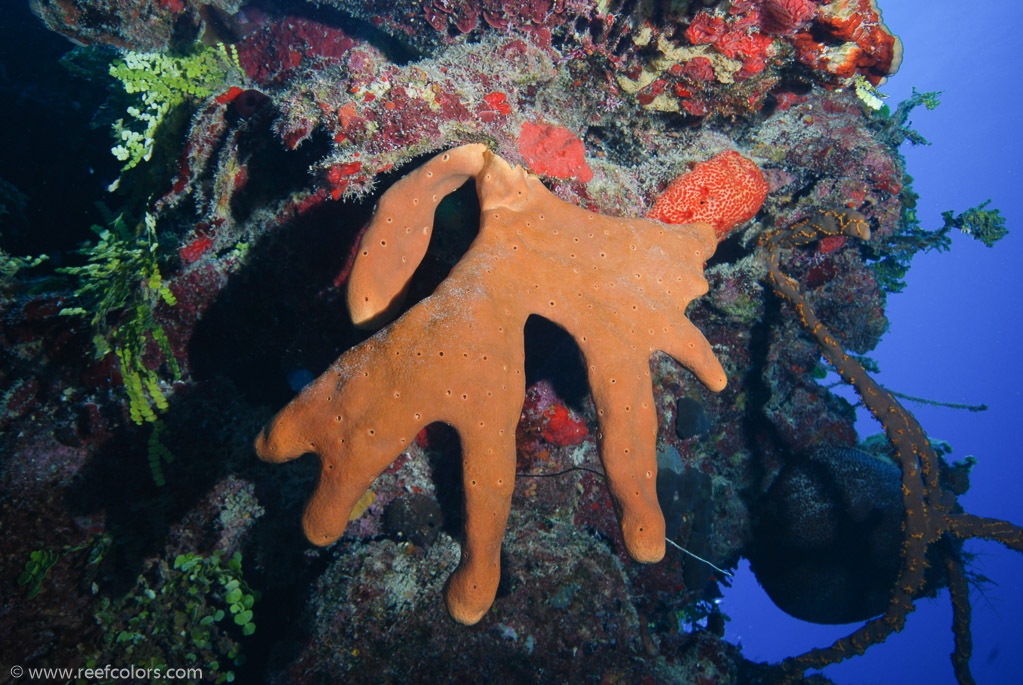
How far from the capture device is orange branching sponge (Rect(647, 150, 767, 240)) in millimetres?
3441

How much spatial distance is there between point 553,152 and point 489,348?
178cm

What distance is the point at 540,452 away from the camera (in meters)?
3.93

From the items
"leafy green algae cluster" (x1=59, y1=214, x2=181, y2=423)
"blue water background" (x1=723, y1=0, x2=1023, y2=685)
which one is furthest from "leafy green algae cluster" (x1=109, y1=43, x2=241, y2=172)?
"blue water background" (x1=723, y1=0, x2=1023, y2=685)

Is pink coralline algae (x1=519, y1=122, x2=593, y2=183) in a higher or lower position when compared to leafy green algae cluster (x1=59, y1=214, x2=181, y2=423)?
higher

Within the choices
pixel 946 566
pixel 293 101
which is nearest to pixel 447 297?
pixel 293 101

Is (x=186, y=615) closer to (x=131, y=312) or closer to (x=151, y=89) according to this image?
(x=131, y=312)

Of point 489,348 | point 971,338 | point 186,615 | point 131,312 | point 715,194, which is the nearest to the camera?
point 489,348

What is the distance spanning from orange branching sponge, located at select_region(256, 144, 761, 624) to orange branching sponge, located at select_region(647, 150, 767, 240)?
1.93 feet

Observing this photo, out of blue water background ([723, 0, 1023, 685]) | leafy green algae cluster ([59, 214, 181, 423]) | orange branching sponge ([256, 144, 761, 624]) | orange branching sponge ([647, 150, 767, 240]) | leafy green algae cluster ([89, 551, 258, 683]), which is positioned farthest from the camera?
blue water background ([723, 0, 1023, 685])

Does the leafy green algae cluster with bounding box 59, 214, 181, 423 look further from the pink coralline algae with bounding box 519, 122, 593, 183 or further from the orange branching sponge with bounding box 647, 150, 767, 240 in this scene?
the orange branching sponge with bounding box 647, 150, 767, 240

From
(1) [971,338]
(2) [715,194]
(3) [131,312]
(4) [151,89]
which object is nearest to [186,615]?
(3) [131,312]

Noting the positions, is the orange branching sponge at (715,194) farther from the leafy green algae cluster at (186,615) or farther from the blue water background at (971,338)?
the blue water background at (971,338)

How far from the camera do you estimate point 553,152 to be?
320 cm

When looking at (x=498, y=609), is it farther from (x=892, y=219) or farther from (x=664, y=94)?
(x=892, y=219)
